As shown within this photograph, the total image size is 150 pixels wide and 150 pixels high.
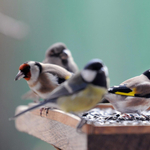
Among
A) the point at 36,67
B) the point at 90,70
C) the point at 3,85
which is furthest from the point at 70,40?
the point at 90,70

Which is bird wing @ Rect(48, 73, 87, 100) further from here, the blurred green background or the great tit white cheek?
the blurred green background

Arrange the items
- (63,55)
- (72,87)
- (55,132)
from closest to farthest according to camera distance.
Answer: (72,87) → (55,132) → (63,55)

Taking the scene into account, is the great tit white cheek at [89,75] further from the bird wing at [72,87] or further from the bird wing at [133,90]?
the bird wing at [133,90]

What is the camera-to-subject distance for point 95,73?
1151mm

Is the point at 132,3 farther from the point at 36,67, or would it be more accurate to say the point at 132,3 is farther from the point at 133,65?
the point at 36,67

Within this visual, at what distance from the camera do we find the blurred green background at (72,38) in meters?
3.93

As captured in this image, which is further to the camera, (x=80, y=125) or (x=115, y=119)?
(x=115, y=119)

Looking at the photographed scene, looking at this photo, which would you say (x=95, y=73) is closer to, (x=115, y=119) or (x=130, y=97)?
(x=115, y=119)

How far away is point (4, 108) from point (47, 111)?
270cm

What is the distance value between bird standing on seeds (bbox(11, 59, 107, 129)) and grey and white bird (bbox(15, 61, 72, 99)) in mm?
442

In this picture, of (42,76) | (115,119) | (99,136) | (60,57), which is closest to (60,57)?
(60,57)

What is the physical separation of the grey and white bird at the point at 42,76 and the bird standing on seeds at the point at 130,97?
0.36 metres

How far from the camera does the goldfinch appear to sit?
3.77ft

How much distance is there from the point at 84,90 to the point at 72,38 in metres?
2.89
